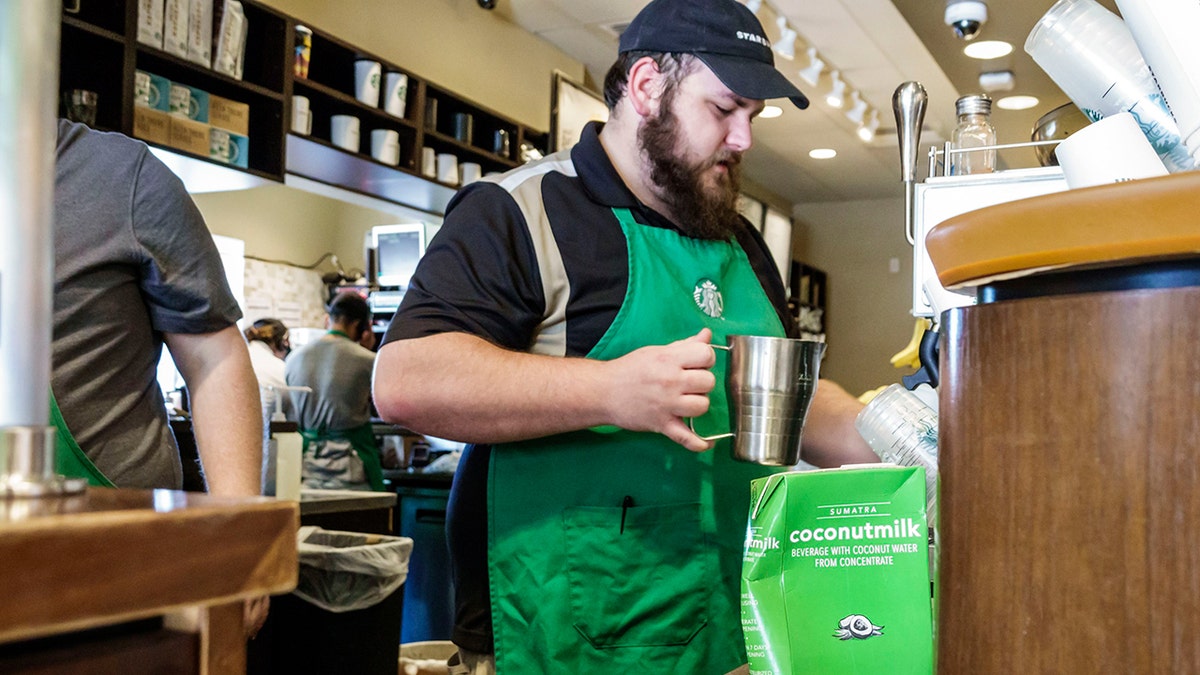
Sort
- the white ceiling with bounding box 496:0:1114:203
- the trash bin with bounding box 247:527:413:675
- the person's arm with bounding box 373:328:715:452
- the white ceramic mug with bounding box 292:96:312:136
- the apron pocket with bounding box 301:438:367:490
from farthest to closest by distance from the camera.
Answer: the white ceiling with bounding box 496:0:1114:203 → the apron pocket with bounding box 301:438:367:490 → the white ceramic mug with bounding box 292:96:312:136 → the trash bin with bounding box 247:527:413:675 → the person's arm with bounding box 373:328:715:452

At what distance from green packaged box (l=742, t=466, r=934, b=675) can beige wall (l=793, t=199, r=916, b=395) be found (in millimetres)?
9162

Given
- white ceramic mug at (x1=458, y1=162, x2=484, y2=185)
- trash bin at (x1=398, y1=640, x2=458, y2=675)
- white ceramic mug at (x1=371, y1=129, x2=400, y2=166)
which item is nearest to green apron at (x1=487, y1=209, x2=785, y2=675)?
trash bin at (x1=398, y1=640, x2=458, y2=675)

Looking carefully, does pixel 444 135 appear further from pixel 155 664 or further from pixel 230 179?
pixel 155 664

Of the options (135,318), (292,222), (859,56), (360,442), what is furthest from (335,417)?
(135,318)

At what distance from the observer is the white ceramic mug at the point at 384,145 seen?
4.70m

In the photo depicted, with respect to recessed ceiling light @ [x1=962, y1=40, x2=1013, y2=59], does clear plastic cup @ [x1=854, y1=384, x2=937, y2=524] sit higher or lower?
lower

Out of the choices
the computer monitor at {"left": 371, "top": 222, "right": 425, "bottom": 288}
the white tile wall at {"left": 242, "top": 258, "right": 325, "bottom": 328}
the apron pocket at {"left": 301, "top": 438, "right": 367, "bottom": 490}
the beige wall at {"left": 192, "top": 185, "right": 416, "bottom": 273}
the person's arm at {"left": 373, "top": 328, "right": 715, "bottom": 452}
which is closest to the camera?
the person's arm at {"left": 373, "top": 328, "right": 715, "bottom": 452}

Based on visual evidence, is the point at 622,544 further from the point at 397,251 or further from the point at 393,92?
the point at 397,251

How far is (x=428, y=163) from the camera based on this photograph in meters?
5.02

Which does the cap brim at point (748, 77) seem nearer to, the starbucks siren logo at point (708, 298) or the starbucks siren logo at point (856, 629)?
the starbucks siren logo at point (708, 298)

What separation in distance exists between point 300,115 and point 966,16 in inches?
130

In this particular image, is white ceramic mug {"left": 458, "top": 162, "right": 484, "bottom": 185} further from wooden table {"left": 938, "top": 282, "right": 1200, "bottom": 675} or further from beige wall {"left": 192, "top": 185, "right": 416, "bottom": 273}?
wooden table {"left": 938, "top": 282, "right": 1200, "bottom": 675}

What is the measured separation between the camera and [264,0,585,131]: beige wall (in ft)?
15.3

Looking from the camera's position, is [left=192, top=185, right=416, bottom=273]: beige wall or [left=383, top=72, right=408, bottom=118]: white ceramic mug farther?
[left=192, top=185, right=416, bottom=273]: beige wall
